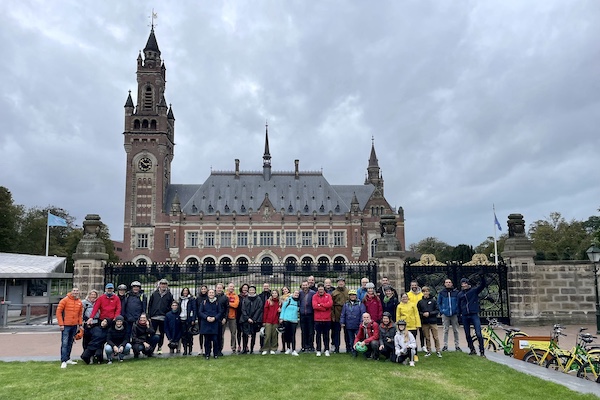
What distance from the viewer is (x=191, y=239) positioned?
58656mm

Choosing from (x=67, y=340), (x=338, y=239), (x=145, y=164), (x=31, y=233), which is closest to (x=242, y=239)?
(x=338, y=239)

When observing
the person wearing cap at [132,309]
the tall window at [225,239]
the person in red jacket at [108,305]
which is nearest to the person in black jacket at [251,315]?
the person wearing cap at [132,309]

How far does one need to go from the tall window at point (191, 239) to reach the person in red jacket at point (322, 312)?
165ft

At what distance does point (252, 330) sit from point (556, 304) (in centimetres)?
1146

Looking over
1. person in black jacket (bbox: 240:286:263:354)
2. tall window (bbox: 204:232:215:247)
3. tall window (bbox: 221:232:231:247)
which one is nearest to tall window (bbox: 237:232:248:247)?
tall window (bbox: 221:232:231:247)

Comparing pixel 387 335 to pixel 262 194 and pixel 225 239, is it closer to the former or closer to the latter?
pixel 225 239

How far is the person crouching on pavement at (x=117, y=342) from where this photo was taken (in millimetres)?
9688

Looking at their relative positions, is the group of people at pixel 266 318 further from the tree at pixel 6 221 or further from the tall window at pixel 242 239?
the tall window at pixel 242 239

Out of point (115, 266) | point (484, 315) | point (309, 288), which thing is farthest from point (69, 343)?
point (484, 315)

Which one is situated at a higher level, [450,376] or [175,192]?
[175,192]

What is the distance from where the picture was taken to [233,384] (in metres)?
7.65

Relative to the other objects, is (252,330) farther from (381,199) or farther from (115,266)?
(381,199)

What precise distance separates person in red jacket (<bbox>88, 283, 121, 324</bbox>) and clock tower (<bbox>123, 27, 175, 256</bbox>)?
166 feet

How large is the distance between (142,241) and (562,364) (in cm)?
5599
